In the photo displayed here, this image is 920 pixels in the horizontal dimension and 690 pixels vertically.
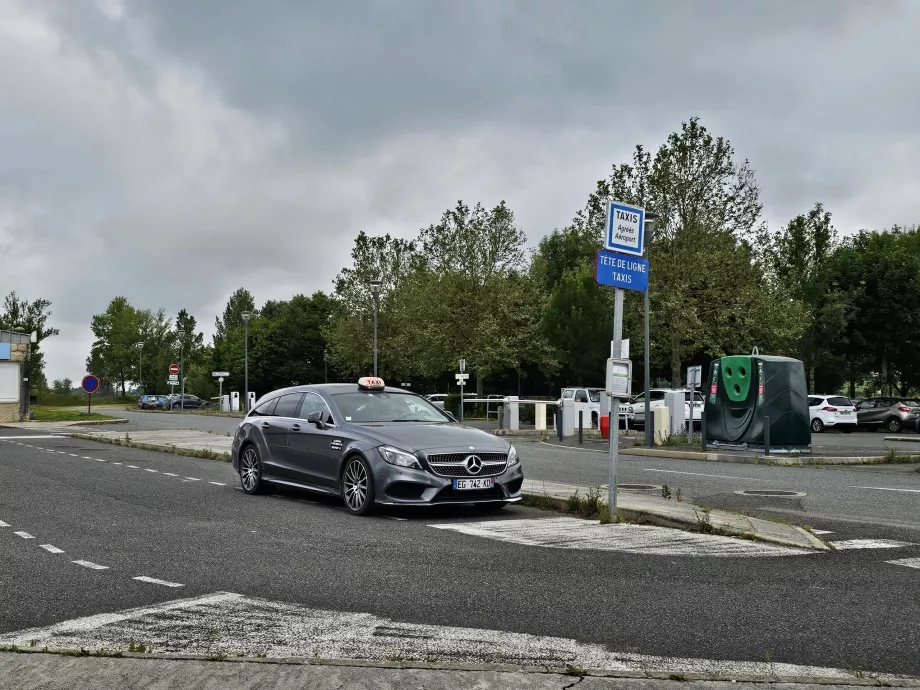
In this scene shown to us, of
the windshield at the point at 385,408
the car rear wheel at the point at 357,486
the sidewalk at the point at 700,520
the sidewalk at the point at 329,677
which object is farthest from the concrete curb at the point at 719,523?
the sidewalk at the point at 329,677

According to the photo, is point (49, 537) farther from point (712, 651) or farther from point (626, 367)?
point (712, 651)

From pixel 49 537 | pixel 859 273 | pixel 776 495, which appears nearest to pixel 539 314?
pixel 859 273

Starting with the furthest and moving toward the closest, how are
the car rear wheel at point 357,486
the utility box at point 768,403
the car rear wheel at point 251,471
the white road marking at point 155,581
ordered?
the utility box at point 768,403, the car rear wheel at point 251,471, the car rear wheel at point 357,486, the white road marking at point 155,581

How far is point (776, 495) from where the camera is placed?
1296 cm

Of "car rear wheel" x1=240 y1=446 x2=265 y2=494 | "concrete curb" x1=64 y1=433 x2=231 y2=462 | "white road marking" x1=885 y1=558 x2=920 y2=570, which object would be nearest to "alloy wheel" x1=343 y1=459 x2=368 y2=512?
"car rear wheel" x1=240 y1=446 x2=265 y2=494

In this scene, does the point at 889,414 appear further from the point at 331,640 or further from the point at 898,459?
the point at 331,640

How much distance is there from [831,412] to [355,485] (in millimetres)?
33638

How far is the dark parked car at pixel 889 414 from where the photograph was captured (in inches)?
1577

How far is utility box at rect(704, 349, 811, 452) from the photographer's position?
2214 centimetres

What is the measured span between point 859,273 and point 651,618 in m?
51.6

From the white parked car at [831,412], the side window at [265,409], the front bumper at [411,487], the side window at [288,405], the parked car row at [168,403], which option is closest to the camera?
the front bumper at [411,487]

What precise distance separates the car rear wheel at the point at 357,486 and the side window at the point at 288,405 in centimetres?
178

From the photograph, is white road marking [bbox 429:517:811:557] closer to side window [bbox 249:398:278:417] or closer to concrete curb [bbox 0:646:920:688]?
concrete curb [bbox 0:646:920:688]

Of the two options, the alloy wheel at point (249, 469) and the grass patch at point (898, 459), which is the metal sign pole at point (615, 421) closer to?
the alloy wheel at point (249, 469)
